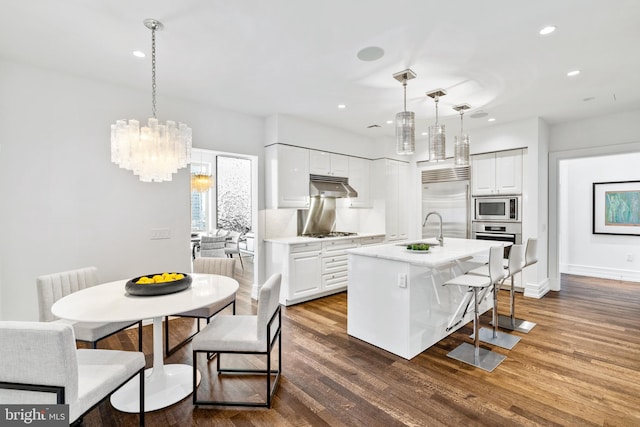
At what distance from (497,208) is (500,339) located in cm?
260

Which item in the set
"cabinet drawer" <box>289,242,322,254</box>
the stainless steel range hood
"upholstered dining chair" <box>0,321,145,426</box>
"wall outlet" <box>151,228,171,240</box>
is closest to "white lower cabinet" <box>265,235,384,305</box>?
"cabinet drawer" <box>289,242,322,254</box>

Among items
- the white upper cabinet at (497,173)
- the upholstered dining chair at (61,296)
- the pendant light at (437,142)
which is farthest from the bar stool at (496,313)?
the upholstered dining chair at (61,296)

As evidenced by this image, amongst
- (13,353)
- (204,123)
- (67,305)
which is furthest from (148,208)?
(13,353)

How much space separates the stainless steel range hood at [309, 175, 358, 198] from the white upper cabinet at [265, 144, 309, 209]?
0.43ft

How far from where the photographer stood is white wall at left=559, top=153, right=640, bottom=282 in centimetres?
566

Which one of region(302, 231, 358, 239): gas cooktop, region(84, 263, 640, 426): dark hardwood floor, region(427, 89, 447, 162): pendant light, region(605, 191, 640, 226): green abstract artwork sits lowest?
region(84, 263, 640, 426): dark hardwood floor

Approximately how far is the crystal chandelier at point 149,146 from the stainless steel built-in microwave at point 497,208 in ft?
15.9

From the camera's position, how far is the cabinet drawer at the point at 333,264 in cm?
477

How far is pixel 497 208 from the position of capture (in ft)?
16.8

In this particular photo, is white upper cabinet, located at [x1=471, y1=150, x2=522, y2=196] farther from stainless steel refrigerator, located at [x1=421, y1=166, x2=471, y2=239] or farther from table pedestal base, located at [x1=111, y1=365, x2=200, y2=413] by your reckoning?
table pedestal base, located at [x1=111, y1=365, x2=200, y2=413]

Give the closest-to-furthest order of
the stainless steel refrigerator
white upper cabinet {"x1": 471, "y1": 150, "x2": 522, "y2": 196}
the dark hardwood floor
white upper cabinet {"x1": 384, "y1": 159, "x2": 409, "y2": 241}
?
the dark hardwood floor, white upper cabinet {"x1": 471, "y1": 150, "x2": 522, "y2": 196}, the stainless steel refrigerator, white upper cabinet {"x1": 384, "y1": 159, "x2": 409, "y2": 241}

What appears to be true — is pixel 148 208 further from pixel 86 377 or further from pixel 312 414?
pixel 312 414

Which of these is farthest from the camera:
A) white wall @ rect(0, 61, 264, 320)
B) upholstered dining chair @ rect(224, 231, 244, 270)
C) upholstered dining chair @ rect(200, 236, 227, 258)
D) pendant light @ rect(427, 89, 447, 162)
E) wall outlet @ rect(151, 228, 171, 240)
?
upholstered dining chair @ rect(224, 231, 244, 270)

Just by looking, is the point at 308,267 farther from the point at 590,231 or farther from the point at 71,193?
the point at 590,231
